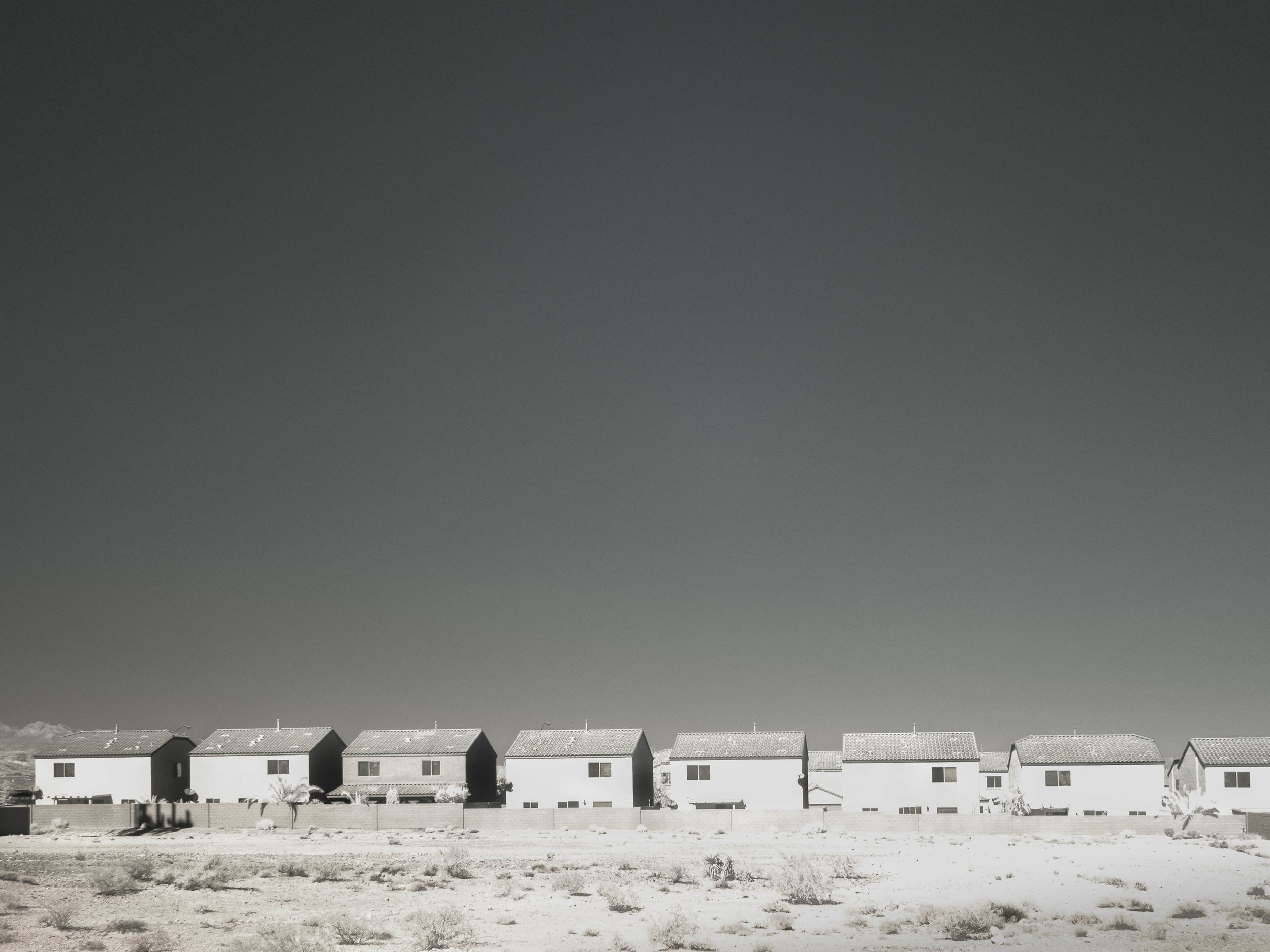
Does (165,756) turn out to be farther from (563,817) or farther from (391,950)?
(391,950)

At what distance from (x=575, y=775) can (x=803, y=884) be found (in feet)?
129

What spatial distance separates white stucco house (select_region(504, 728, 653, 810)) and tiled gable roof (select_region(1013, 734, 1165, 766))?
70.2 ft

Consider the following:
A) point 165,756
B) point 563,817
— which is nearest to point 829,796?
point 563,817

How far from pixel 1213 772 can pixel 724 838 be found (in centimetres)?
3042

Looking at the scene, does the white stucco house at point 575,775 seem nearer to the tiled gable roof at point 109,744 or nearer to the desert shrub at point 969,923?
the tiled gable roof at point 109,744

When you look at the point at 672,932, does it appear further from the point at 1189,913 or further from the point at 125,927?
the point at 1189,913

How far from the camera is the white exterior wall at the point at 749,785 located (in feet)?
229

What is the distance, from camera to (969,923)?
1046 inches

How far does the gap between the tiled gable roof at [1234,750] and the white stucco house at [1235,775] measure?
0.09 ft

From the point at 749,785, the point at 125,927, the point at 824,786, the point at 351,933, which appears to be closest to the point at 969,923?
the point at 351,933

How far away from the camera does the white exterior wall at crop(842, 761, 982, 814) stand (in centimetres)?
6681

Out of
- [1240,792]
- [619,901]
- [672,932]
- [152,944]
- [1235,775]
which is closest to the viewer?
[152,944]

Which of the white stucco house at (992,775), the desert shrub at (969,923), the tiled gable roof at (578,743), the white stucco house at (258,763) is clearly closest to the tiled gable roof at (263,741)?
the white stucco house at (258,763)

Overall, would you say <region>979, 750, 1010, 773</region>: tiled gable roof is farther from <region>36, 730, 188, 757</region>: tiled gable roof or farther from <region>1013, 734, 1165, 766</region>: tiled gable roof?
<region>36, 730, 188, 757</region>: tiled gable roof
